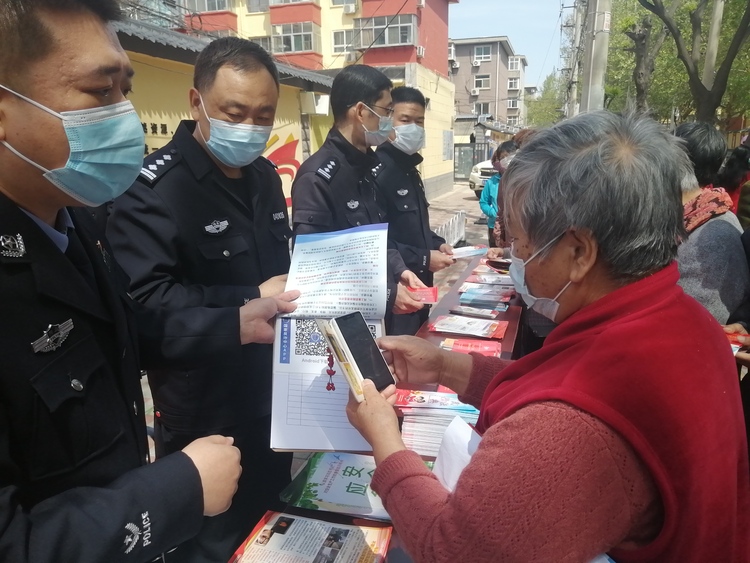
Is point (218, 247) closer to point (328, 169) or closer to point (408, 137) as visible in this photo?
point (328, 169)

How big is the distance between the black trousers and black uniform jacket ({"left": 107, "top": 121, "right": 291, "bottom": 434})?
79 millimetres

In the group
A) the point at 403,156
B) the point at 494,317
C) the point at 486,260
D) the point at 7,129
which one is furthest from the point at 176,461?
the point at 486,260

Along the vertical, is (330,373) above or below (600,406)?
below

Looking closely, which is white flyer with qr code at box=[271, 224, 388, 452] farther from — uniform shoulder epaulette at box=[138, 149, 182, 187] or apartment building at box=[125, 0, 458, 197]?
apartment building at box=[125, 0, 458, 197]

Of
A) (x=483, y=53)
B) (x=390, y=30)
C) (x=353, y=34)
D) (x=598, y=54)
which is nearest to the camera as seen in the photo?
(x=598, y=54)

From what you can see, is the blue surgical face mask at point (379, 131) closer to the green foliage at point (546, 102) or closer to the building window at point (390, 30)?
the building window at point (390, 30)

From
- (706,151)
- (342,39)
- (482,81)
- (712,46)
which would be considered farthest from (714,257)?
(482,81)

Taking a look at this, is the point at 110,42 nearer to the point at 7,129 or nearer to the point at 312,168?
the point at 7,129

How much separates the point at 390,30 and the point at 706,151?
19.8 m

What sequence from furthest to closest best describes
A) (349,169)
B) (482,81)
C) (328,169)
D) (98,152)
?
(482,81) < (349,169) < (328,169) < (98,152)

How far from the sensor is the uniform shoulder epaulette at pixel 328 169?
8.85ft

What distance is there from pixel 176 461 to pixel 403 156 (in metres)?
3.17

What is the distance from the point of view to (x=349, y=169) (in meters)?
2.91

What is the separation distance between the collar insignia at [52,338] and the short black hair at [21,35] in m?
0.49
